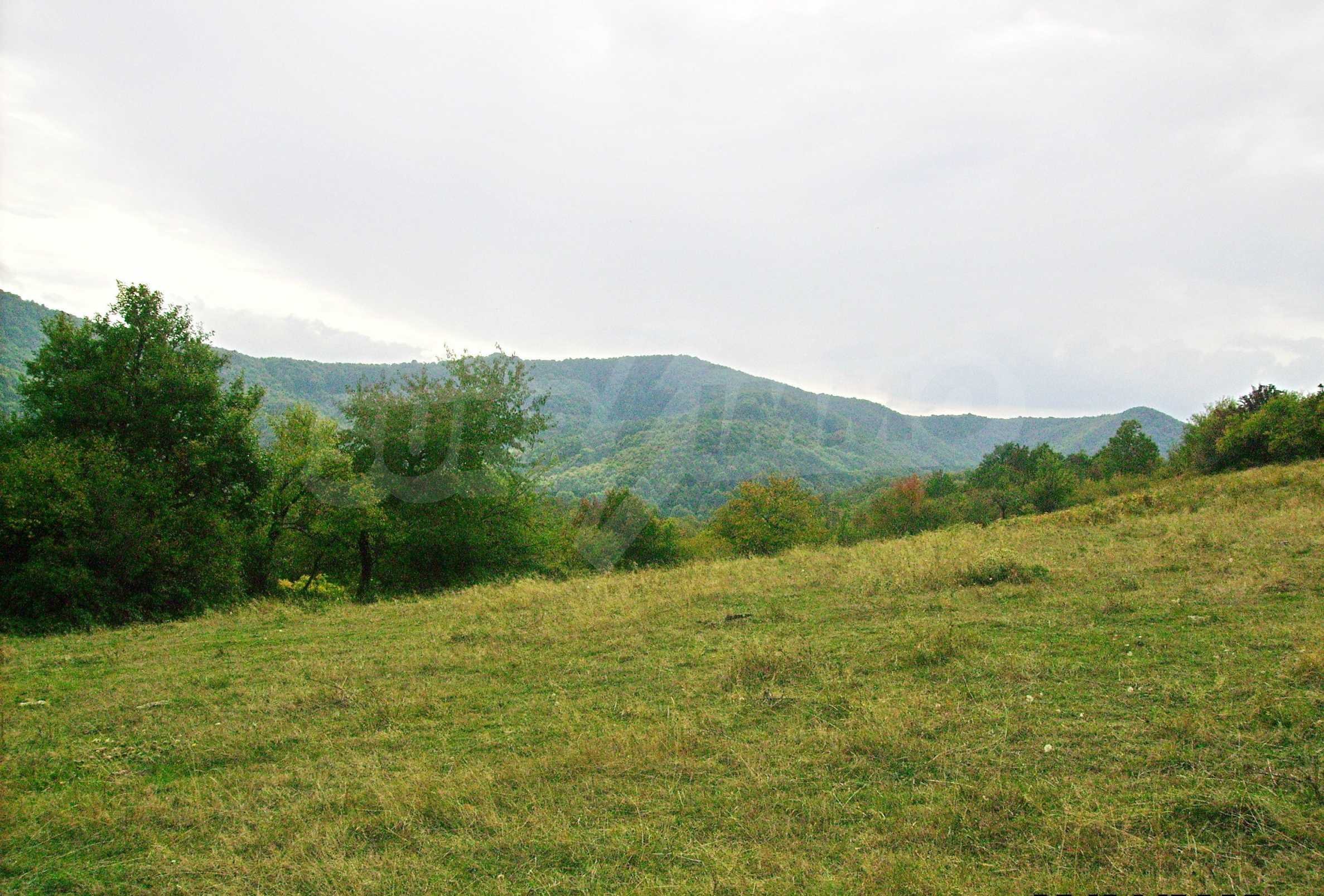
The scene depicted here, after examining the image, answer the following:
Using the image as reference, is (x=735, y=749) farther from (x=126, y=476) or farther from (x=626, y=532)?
(x=626, y=532)

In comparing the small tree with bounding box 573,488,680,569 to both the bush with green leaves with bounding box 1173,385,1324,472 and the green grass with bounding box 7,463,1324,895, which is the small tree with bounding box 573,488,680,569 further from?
the green grass with bounding box 7,463,1324,895

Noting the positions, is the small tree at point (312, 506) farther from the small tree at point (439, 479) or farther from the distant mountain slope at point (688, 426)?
the distant mountain slope at point (688, 426)

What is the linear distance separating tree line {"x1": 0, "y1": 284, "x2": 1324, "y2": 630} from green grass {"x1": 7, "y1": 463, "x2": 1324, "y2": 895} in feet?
15.6

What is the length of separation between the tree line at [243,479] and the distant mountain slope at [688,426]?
4302 cm

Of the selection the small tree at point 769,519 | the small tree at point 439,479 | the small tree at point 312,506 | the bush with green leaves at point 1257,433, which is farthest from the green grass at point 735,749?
the small tree at point 769,519

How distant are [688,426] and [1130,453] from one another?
7364 cm

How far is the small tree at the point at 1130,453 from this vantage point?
2594 inches

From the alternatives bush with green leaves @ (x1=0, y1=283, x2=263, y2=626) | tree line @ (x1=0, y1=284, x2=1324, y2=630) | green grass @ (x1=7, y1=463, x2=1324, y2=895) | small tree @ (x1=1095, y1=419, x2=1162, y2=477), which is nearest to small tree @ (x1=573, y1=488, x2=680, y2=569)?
tree line @ (x1=0, y1=284, x2=1324, y2=630)

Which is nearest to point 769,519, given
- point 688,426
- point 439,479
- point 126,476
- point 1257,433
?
point 1257,433

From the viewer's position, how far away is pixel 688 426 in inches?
5015

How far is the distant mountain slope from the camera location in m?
96.5

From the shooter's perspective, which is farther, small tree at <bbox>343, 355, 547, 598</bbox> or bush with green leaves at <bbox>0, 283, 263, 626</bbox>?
small tree at <bbox>343, 355, 547, 598</bbox>

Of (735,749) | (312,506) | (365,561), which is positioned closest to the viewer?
(735,749)

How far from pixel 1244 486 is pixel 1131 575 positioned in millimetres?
13730
